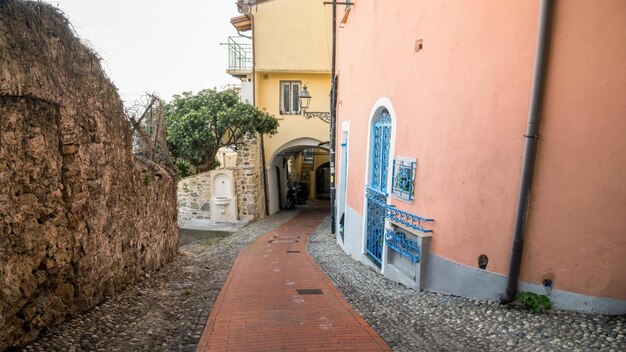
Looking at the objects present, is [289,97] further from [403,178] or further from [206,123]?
[403,178]

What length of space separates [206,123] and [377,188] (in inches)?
368

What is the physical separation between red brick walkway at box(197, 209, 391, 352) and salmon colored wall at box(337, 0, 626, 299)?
5.38ft

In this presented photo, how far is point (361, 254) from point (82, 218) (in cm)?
554

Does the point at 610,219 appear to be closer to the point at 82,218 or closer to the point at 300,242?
the point at 82,218

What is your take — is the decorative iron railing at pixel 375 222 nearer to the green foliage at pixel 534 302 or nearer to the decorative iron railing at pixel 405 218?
the decorative iron railing at pixel 405 218

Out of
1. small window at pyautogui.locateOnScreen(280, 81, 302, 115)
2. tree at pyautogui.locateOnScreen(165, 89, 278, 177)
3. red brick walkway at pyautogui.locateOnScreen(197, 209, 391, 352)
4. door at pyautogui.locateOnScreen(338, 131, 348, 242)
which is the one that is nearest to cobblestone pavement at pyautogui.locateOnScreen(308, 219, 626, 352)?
red brick walkway at pyautogui.locateOnScreen(197, 209, 391, 352)

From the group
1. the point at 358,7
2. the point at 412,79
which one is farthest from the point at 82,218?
the point at 358,7

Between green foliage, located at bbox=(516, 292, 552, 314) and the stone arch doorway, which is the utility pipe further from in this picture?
green foliage, located at bbox=(516, 292, 552, 314)

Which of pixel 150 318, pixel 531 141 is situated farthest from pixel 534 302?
pixel 150 318

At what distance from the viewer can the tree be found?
48.3 feet

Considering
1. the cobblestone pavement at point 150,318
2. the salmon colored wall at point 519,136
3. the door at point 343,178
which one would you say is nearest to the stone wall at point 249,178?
the door at point 343,178

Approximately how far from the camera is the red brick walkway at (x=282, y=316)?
4.04 metres

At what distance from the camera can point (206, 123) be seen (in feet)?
49.0

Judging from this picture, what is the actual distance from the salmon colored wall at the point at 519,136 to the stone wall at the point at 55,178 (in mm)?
4230
